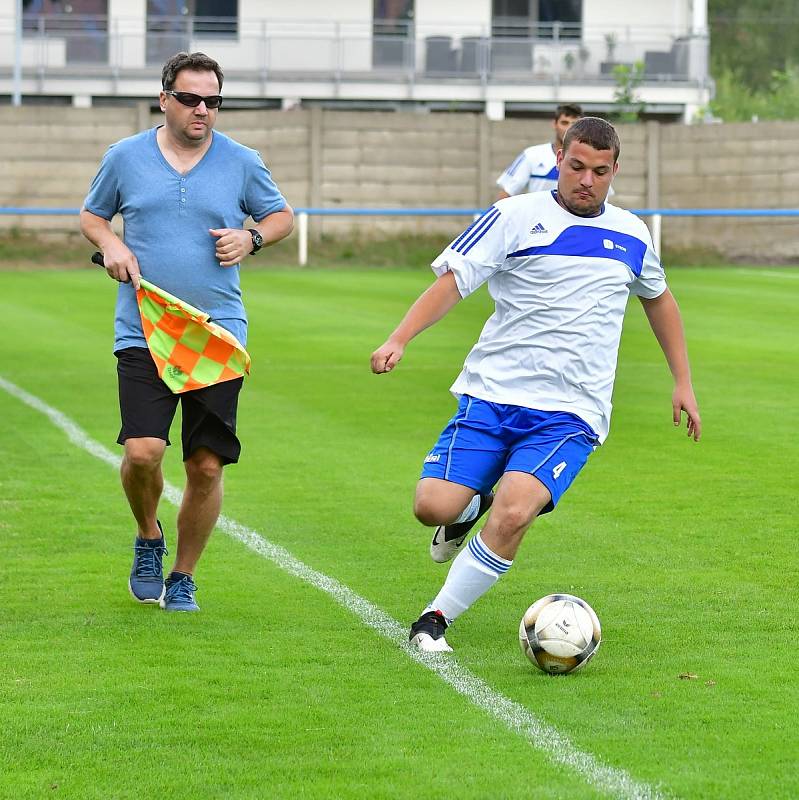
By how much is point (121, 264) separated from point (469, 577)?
1.74 meters

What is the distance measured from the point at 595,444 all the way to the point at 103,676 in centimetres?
194

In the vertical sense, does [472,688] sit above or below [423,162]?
below

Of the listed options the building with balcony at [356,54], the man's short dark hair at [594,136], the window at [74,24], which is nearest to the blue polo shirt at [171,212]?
the man's short dark hair at [594,136]

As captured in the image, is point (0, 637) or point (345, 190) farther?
point (345, 190)

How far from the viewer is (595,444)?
612 cm

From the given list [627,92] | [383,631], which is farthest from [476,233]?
[627,92]

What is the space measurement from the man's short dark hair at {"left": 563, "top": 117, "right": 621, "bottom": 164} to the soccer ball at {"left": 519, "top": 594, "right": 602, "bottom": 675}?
1.59 m

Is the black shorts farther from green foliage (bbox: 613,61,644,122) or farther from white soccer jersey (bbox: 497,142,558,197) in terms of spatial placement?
green foliage (bbox: 613,61,644,122)

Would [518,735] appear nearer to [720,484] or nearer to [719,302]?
[720,484]

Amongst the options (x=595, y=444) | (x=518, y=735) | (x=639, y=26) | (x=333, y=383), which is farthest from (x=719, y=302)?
(x=639, y=26)

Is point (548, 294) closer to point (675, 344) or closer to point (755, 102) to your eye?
point (675, 344)

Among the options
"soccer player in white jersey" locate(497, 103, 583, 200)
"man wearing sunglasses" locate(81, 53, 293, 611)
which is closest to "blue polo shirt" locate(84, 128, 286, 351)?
"man wearing sunglasses" locate(81, 53, 293, 611)

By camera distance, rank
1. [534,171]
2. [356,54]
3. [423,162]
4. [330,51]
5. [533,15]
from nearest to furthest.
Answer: [534,171] → [423,162] → [330,51] → [356,54] → [533,15]

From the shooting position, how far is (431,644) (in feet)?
19.1
